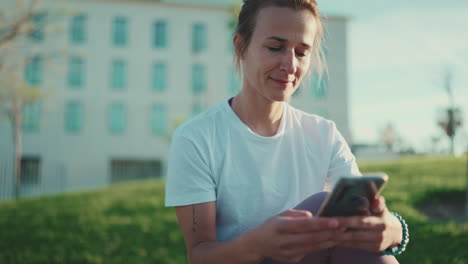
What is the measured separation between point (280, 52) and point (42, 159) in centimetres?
2369

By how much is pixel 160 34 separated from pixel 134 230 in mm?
20541

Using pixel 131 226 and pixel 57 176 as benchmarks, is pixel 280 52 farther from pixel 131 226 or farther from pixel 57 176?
pixel 57 176

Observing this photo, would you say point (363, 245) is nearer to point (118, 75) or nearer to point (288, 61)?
point (288, 61)

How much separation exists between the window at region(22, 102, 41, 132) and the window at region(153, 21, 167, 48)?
26.0ft

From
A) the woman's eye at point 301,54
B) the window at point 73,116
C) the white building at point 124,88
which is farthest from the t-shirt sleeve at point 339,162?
the window at point 73,116

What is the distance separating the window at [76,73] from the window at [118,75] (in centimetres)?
182

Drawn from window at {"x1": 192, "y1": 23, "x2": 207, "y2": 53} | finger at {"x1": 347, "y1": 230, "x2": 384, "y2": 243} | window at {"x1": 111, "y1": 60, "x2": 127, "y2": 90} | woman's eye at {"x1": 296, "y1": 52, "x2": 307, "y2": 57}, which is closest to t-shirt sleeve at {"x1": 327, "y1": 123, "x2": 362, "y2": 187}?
woman's eye at {"x1": 296, "y1": 52, "x2": 307, "y2": 57}

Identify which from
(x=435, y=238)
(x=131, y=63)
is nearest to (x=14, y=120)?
(x=131, y=63)

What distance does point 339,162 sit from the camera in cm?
203

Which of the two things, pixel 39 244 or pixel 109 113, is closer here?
pixel 39 244

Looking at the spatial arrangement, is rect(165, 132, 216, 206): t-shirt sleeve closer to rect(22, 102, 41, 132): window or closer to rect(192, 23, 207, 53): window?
rect(22, 102, 41, 132): window

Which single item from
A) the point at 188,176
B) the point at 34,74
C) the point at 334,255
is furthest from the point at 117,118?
the point at 334,255

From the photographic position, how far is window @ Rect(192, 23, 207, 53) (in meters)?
24.3

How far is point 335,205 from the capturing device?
4.23 feet
